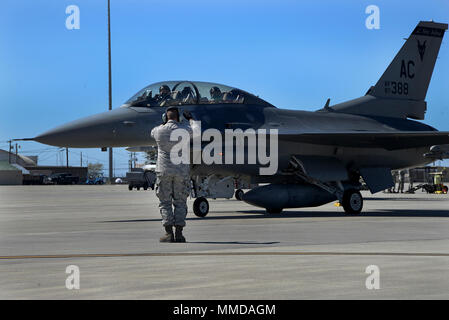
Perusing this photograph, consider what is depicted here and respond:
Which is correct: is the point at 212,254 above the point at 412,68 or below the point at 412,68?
below

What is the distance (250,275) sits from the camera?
697 cm

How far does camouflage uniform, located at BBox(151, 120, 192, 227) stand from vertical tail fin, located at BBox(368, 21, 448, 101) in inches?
545

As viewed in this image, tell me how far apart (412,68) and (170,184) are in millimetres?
15004

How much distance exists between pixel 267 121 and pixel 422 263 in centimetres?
1143

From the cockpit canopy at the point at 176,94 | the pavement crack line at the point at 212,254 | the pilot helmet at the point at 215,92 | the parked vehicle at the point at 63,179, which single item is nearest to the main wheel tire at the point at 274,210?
the cockpit canopy at the point at 176,94

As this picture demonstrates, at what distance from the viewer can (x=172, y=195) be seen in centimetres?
1098

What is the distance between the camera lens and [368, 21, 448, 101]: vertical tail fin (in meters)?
23.3

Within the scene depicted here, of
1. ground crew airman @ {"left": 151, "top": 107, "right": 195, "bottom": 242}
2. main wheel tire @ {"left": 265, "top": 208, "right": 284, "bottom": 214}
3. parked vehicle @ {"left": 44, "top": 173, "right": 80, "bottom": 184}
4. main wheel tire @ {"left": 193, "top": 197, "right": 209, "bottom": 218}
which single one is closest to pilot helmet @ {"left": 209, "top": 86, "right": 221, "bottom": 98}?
main wheel tire @ {"left": 193, "top": 197, "right": 209, "bottom": 218}

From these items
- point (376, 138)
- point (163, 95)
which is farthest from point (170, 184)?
point (376, 138)

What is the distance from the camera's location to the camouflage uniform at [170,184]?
35.7 ft

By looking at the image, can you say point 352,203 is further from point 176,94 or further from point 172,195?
point 172,195

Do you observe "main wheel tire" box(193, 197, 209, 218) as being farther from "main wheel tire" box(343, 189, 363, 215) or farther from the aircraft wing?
"main wheel tire" box(343, 189, 363, 215)

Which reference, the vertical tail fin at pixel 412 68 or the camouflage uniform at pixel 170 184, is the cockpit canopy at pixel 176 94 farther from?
the vertical tail fin at pixel 412 68
